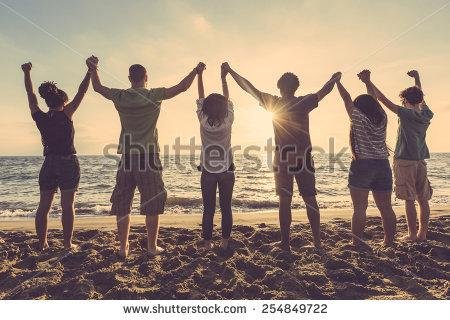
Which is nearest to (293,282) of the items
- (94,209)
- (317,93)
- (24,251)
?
(317,93)

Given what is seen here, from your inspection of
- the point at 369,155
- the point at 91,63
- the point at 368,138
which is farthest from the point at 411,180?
the point at 91,63

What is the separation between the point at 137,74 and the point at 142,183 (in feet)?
4.72

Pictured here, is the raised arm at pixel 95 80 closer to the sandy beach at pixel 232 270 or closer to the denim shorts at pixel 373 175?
the sandy beach at pixel 232 270

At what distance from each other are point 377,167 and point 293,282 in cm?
216

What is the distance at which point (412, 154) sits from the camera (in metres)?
5.79

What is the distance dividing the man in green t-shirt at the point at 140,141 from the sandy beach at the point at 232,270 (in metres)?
0.66

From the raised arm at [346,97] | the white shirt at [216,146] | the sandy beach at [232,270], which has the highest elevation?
the raised arm at [346,97]

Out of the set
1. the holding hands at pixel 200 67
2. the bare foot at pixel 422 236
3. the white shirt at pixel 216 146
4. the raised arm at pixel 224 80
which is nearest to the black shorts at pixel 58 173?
the white shirt at pixel 216 146

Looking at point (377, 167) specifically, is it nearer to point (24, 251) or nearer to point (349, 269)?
point (349, 269)

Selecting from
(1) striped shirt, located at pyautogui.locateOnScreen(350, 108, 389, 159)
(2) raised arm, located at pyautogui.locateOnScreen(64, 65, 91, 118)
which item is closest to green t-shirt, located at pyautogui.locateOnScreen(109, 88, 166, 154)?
(2) raised arm, located at pyautogui.locateOnScreen(64, 65, 91, 118)

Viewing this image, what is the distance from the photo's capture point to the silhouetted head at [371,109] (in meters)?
5.33

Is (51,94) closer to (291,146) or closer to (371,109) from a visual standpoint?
(291,146)

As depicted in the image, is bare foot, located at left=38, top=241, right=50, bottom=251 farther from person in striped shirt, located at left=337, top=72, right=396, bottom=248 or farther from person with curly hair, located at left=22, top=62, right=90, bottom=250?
person in striped shirt, located at left=337, top=72, right=396, bottom=248

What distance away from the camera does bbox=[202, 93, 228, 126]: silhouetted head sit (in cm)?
517
